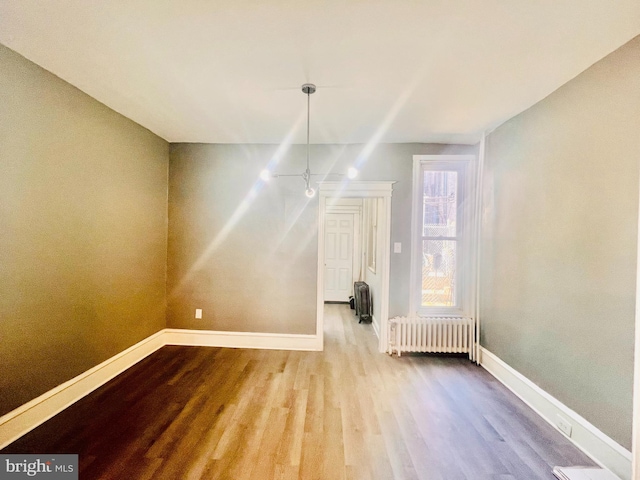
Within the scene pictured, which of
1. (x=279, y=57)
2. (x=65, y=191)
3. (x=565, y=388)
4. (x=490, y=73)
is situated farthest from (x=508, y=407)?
(x=65, y=191)

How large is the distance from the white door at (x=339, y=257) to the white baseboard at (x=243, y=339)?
111 inches

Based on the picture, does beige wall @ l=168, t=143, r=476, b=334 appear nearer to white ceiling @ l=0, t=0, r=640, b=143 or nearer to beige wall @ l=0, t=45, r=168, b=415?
beige wall @ l=0, t=45, r=168, b=415

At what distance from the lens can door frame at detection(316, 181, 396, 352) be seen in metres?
4.00

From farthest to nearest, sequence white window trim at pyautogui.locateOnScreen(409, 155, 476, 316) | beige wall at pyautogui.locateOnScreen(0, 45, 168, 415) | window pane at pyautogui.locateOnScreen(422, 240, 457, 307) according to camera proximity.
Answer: window pane at pyautogui.locateOnScreen(422, 240, 457, 307) < white window trim at pyautogui.locateOnScreen(409, 155, 476, 316) < beige wall at pyautogui.locateOnScreen(0, 45, 168, 415)

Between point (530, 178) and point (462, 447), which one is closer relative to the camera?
point (462, 447)

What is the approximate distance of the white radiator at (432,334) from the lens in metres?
3.81

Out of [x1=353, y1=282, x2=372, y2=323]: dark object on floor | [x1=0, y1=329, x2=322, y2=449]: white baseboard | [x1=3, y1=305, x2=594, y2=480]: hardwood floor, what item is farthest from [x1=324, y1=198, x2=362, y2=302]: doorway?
[x1=3, y1=305, x2=594, y2=480]: hardwood floor

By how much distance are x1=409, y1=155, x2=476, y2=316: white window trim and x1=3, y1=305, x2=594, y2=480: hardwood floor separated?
0.77 metres

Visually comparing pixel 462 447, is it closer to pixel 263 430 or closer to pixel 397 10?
pixel 263 430

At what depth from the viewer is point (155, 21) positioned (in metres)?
1.75

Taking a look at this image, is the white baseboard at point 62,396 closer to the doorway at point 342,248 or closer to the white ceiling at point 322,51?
the white ceiling at point 322,51

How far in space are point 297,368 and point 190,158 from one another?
306cm

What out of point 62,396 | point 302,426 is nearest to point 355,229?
point 302,426

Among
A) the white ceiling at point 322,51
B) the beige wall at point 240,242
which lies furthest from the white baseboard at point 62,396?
the white ceiling at point 322,51
